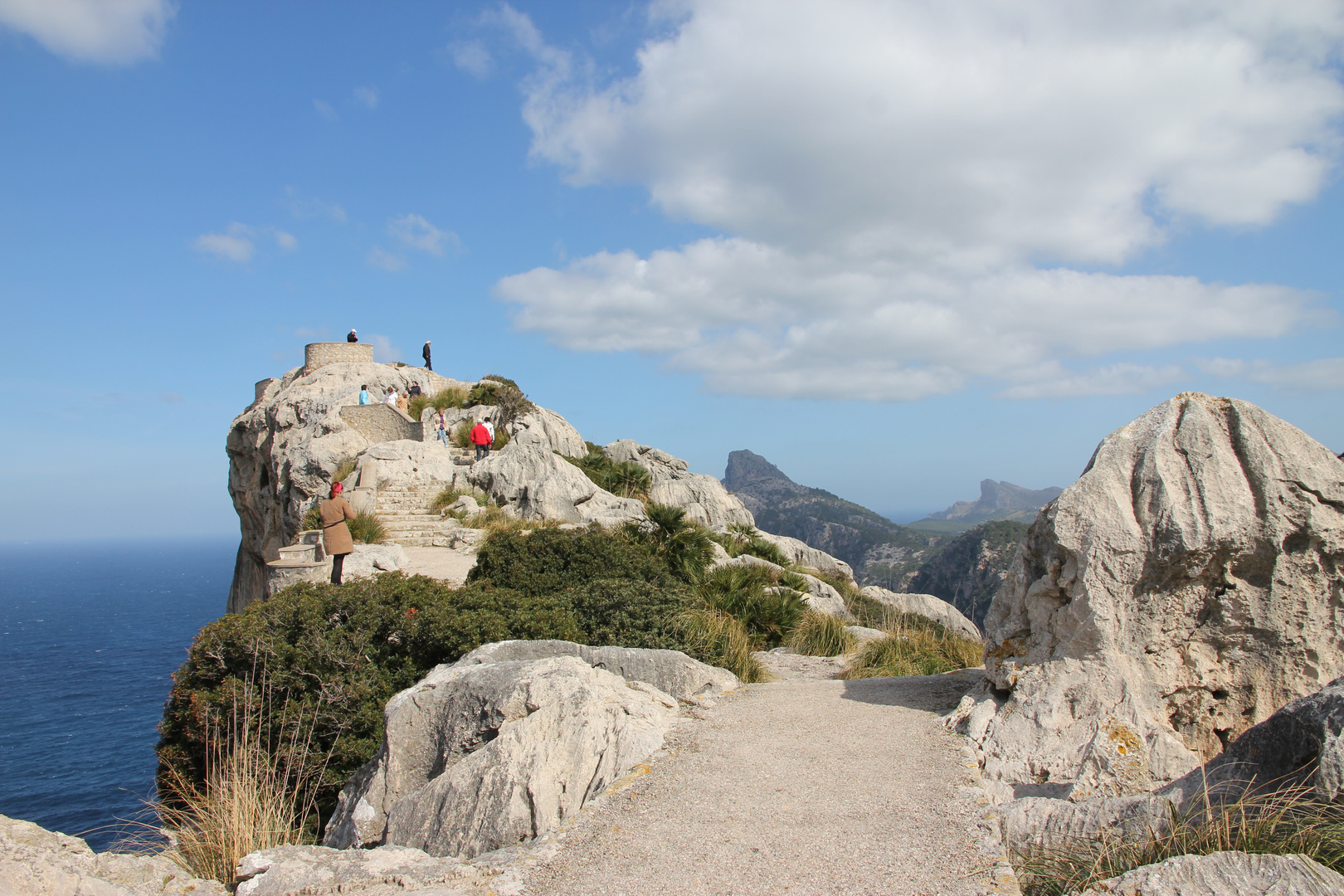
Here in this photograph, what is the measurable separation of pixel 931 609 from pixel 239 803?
586 inches

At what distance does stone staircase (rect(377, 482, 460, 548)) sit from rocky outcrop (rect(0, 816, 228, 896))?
15350 mm

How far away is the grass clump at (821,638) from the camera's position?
11.6m

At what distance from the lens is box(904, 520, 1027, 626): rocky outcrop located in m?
45.7

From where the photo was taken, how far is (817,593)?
16734 millimetres

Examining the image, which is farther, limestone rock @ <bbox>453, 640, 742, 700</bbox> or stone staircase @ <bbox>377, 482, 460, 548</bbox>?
stone staircase @ <bbox>377, 482, 460, 548</bbox>

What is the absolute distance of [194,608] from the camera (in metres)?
104

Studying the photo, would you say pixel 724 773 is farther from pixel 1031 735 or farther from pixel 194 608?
pixel 194 608

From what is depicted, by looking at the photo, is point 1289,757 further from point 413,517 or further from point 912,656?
point 413,517

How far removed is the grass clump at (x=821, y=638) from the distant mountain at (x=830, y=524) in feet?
176

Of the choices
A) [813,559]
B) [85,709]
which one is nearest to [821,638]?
[813,559]

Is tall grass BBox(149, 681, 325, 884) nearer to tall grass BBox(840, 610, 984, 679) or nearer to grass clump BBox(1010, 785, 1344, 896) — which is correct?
grass clump BBox(1010, 785, 1344, 896)

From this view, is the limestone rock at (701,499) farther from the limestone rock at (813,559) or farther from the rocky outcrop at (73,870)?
the rocky outcrop at (73,870)

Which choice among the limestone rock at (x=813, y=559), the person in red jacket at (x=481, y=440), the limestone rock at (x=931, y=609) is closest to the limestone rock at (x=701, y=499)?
the limestone rock at (x=813, y=559)

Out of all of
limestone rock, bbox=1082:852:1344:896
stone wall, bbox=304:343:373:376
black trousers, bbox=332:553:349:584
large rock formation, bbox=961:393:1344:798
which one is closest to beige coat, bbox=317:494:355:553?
black trousers, bbox=332:553:349:584
